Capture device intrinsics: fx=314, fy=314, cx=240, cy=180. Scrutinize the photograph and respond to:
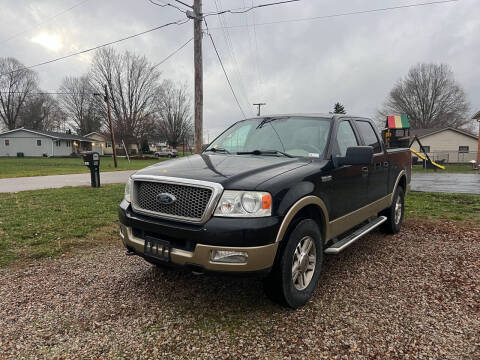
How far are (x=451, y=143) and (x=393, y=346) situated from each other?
46806mm

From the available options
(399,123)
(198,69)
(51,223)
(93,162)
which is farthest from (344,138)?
(399,123)

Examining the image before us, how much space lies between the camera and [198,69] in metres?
9.73

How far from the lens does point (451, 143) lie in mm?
40656

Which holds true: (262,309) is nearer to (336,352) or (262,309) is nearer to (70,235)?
(336,352)

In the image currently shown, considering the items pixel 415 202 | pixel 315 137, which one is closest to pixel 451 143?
pixel 415 202

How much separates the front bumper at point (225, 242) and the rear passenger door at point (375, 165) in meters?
2.30

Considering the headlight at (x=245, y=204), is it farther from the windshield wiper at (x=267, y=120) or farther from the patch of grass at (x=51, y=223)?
the patch of grass at (x=51, y=223)

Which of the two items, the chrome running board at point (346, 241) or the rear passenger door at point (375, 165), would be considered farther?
the rear passenger door at point (375, 165)

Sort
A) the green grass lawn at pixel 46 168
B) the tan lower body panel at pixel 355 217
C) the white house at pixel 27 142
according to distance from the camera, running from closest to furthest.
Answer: the tan lower body panel at pixel 355 217 → the green grass lawn at pixel 46 168 → the white house at pixel 27 142

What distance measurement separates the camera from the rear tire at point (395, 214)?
5.21 metres

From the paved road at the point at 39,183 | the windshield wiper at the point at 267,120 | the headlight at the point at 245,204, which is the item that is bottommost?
the paved road at the point at 39,183

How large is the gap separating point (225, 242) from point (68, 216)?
5264 millimetres

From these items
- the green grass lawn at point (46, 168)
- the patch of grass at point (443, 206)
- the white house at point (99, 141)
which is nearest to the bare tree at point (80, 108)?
the white house at point (99, 141)

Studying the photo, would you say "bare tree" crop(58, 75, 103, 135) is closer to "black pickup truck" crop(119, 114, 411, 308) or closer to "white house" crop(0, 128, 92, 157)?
"white house" crop(0, 128, 92, 157)
